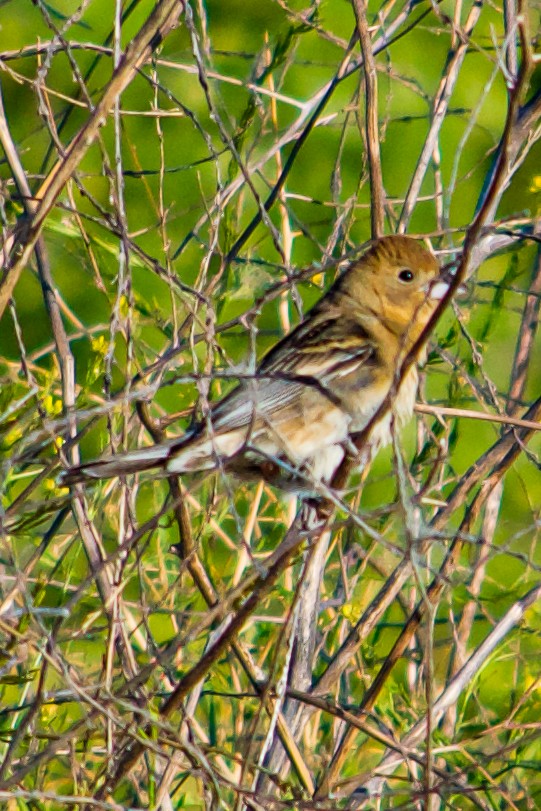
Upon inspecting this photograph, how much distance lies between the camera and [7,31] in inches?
311

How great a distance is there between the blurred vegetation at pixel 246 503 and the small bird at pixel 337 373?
0.14 metres

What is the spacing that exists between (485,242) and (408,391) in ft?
1.97

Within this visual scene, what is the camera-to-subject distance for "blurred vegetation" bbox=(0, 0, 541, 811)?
297cm

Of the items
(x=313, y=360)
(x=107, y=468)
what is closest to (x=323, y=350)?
(x=313, y=360)

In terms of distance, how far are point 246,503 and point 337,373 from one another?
156 cm

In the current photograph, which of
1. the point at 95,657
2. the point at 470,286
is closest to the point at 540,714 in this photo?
the point at 470,286

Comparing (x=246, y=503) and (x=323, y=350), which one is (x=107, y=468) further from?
(x=246, y=503)

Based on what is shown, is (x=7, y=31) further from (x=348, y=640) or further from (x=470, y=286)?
(x=348, y=640)

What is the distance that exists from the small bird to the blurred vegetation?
14cm

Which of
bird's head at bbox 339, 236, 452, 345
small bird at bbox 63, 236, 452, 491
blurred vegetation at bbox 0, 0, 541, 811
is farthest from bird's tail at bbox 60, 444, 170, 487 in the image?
bird's head at bbox 339, 236, 452, 345

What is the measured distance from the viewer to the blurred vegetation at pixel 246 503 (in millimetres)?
2967

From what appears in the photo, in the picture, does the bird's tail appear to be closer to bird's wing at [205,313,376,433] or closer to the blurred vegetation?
the blurred vegetation

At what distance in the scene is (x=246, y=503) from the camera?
5.61m

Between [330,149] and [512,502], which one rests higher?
[330,149]
